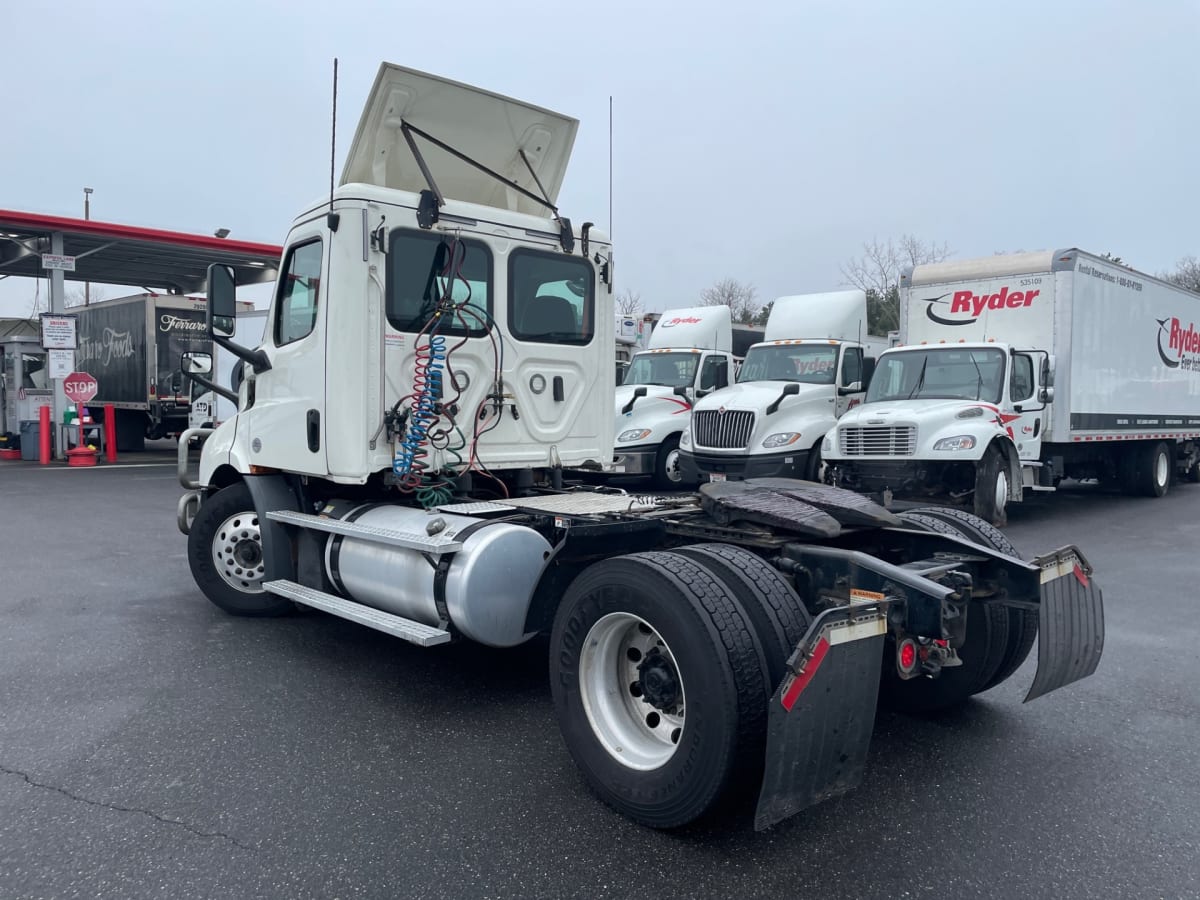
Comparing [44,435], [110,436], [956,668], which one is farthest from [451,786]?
[110,436]

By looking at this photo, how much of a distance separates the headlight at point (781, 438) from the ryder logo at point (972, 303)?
8.89ft

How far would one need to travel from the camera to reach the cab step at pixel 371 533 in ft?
14.5

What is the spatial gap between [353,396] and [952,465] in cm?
770

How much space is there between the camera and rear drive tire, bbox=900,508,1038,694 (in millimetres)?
4180

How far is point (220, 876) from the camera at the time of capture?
303cm

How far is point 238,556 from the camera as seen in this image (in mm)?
6277

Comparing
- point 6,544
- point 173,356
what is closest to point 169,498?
point 6,544

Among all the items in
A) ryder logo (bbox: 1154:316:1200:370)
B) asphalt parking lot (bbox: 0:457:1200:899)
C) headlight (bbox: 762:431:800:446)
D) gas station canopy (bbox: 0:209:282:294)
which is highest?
gas station canopy (bbox: 0:209:282:294)

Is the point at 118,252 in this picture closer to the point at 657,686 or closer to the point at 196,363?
the point at 196,363

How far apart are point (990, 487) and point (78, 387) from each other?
17.7 meters

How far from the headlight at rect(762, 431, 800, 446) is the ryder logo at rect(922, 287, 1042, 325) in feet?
8.89

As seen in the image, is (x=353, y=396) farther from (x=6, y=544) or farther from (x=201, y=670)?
(x=6, y=544)

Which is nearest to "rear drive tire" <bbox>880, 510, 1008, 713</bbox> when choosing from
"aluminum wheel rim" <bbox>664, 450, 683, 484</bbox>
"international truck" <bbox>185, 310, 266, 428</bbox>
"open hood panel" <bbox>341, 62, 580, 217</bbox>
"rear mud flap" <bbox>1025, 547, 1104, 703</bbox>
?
"rear mud flap" <bbox>1025, 547, 1104, 703</bbox>

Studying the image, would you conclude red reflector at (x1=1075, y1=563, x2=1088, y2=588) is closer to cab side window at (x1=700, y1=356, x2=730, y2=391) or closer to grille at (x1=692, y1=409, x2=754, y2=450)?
grille at (x1=692, y1=409, x2=754, y2=450)
